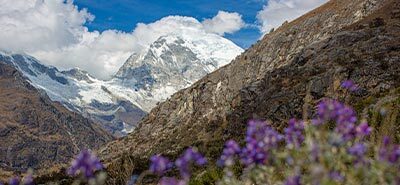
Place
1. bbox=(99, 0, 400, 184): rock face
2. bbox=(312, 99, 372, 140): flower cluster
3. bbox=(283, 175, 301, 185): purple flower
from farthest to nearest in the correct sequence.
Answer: bbox=(99, 0, 400, 184): rock face < bbox=(312, 99, 372, 140): flower cluster < bbox=(283, 175, 301, 185): purple flower

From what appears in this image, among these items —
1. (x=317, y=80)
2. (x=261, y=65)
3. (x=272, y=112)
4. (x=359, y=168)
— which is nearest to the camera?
(x=359, y=168)

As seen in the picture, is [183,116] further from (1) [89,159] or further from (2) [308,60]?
(1) [89,159]

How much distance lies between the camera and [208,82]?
123 m

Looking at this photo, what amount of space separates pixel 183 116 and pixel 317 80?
70044 mm

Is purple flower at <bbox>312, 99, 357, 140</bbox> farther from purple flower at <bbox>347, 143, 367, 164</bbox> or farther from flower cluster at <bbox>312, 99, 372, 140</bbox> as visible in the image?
purple flower at <bbox>347, 143, 367, 164</bbox>

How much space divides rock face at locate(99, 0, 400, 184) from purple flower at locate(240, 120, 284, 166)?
4714mm

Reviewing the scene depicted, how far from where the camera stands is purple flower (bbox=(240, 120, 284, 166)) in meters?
4.26

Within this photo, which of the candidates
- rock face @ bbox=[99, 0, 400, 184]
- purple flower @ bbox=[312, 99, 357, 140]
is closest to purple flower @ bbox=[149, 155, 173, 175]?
purple flower @ bbox=[312, 99, 357, 140]

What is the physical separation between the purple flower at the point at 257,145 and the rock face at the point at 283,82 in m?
4.71

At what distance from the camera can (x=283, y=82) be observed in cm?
6556

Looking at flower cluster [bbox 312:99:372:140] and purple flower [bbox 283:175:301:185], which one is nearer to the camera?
purple flower [bbox 283:175:301:185]

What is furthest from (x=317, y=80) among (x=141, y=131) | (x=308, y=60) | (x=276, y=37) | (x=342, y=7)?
(x=141, y=131)

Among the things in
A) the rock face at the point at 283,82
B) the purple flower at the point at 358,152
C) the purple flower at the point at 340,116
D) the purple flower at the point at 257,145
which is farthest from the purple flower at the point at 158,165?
the rock face at the point at 283,82

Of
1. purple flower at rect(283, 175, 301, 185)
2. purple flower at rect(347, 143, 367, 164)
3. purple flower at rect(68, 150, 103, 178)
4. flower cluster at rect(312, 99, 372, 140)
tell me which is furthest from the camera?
flower cluster at rect(312, 99, 372, 140)
